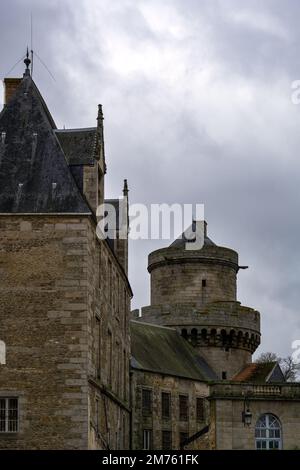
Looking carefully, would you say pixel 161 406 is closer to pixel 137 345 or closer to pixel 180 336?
pixel 137 345

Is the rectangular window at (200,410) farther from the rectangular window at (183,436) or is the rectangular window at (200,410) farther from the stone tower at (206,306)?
the stone tower at (206,306)

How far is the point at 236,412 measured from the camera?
159ft

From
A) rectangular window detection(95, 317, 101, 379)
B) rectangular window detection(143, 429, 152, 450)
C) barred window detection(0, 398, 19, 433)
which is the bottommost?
barred window detection(0, 398, 19, 433)

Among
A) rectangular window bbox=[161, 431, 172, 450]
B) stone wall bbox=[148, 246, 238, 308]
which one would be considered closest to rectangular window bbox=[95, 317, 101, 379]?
rectangular window bbox=[161, 431, 172, 450]

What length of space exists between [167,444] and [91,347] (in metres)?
25.4

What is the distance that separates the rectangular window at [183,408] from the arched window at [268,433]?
1395 cm

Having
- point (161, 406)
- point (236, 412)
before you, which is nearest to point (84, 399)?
point (236, 412)

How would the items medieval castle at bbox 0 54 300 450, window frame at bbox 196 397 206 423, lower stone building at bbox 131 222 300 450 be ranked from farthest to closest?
window frame at bbox 196 397 206 423 < lower stone building at bbox 131 222 300 450 < medieval castle at bbox 0 54 300 450

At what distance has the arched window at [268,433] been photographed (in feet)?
157

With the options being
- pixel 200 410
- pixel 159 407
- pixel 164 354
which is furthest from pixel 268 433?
pixel 164 354

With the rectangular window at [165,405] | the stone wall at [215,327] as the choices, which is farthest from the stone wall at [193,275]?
the rectangular window at [165,405]

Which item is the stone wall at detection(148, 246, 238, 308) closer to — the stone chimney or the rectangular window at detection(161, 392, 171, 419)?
the rectangular window at detection(161, 392, 171, 419)

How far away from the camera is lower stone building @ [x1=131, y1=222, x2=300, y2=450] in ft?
159

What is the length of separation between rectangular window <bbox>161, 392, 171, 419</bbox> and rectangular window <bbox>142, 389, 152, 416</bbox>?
1.56m
